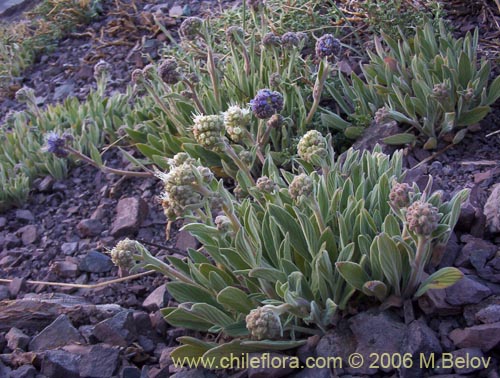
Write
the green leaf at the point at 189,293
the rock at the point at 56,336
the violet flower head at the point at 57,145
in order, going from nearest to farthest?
the green leaf at the point at 189,293 < the rock at the point at 56,336 < the violet flower head at the point at 57,145

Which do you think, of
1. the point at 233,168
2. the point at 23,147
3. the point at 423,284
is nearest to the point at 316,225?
the point at 423,284

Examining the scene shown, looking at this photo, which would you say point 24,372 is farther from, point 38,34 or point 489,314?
point 38,34

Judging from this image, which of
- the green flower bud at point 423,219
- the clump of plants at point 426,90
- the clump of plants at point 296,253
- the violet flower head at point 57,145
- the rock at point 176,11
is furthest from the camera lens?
the rock at point 176,11

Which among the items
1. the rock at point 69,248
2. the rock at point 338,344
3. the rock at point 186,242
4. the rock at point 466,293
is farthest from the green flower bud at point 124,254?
the rock at point 69,248

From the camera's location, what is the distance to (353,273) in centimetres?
221

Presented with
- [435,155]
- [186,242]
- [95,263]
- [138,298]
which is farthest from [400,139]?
[95,263]

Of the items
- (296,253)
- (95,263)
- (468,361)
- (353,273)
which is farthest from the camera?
(95,263)

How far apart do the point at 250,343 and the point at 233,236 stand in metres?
0.46

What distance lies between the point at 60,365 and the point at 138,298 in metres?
0.65

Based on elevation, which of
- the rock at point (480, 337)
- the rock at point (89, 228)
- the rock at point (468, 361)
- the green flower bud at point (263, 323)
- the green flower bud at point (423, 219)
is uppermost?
the green flower bud at point (423, 219)

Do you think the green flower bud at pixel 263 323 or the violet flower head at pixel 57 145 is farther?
the violet flower head at pixel 57 145

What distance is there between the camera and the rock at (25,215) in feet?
13.1

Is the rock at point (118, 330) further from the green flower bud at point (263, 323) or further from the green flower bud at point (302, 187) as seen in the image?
the green flower bud at point (302, 187)

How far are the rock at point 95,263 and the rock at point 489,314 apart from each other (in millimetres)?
1861
